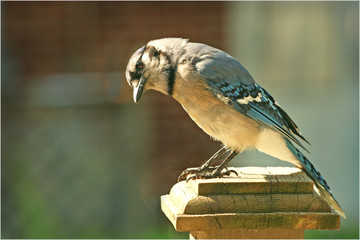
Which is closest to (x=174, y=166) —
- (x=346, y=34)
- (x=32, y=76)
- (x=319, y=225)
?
(x=32, y=76)

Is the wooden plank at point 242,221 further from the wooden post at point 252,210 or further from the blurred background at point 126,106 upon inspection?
the blurred background at point 126,106

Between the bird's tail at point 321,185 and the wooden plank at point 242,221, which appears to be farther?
the bird's tail at point 321,185

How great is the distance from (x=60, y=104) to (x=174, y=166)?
45.5 inches

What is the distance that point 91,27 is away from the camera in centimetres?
584

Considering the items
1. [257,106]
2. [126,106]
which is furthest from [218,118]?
[126,106]

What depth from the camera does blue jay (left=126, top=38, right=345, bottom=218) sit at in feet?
9.16

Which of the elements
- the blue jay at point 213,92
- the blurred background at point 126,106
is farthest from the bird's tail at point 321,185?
the blurred background at point 126,106

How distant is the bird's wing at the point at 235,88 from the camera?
2.81 metres

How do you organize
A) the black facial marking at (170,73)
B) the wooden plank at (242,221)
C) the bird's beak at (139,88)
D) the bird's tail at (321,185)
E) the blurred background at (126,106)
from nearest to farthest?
1. the wooden plank at (242,221)
2. the bird's tail at (321,185)
3. the bird's beak at (139,88)
4. the black facial marking at (170,73)
5. the blurred background at (126,106)

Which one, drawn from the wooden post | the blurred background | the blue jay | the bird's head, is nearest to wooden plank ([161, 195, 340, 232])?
the wooden post

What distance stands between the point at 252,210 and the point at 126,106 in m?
3.70

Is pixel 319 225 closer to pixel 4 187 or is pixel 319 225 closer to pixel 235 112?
pixel 235 112

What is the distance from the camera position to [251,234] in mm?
Answer: 2105

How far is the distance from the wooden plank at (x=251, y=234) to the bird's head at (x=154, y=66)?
84cm
